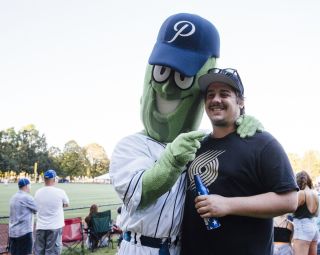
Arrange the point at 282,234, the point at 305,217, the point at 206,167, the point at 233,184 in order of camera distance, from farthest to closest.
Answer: the point at 305,217, the point at 282,234, the point at 206,167, the point at 233,184

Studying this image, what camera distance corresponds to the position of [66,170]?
86.6 m

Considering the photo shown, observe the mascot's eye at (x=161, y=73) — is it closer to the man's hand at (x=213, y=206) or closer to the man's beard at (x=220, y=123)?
the man's beard at (x=220, y=123)

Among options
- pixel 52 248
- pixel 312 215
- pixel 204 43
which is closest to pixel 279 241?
pixel 312 215

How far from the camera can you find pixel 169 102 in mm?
2914

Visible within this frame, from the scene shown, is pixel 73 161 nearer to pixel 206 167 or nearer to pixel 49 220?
A: pixel 49 220

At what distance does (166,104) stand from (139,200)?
2.60 ft

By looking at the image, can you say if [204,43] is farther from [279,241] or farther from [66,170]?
[66,170]

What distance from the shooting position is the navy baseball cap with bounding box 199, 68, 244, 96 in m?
2.65

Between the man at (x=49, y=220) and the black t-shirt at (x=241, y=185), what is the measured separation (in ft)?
16.6

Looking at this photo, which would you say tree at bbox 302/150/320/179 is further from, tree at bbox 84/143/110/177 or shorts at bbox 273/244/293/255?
shorts at bbox 273/244/293/255

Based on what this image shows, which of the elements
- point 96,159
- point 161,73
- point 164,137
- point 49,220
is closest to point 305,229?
point 49,220

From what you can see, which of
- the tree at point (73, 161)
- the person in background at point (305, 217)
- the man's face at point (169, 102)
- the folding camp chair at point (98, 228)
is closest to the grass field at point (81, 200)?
the folding camp chair at point (98, 228)

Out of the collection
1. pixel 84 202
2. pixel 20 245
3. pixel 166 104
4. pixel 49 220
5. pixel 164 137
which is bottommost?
pixel 84 202

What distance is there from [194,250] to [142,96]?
3.96ft
